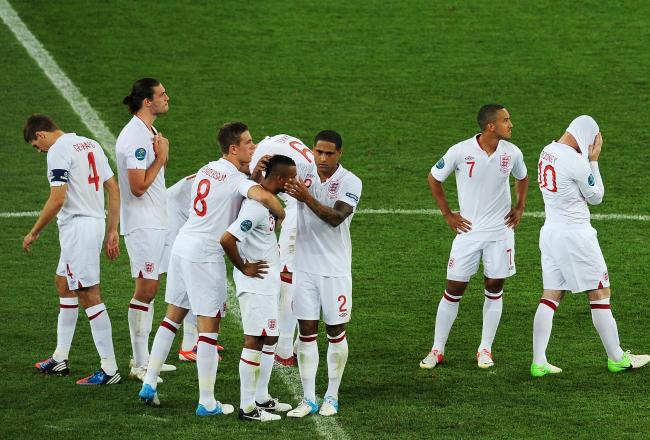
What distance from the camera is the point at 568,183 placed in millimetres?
9625

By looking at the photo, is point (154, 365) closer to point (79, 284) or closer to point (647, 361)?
point (79, 284)

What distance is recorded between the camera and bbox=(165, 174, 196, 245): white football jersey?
1005 cm

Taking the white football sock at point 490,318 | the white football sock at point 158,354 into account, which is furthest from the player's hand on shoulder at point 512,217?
the white football sock at point 158,354

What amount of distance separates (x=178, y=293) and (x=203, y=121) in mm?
9058

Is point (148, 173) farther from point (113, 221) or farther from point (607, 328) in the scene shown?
point (607, 328)

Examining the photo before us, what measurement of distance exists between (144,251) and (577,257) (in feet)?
10.9

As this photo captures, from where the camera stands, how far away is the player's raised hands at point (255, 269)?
27.6 ft

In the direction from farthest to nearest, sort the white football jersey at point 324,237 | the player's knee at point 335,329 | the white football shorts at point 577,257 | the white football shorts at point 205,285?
the white football shorts at point 577,257 < the player's knee at point 335,329 < the white football jersey at point 324,237 < the white football shorts at point 205,285

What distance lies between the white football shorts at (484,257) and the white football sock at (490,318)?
190mm

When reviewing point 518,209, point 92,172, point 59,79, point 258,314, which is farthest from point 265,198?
point 59,79

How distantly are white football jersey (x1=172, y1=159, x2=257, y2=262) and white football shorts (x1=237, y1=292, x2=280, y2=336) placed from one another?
414mm

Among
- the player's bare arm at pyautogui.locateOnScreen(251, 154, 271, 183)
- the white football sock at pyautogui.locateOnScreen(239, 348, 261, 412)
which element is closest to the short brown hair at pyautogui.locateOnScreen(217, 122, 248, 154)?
the player's bare arm at pyautogui.locateOnScreen(251, 154, 271, 183)

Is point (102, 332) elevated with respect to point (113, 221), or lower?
lower

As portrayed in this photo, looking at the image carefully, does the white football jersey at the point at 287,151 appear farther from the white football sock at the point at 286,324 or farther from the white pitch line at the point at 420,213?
the white pitch line at the point at 420,213
